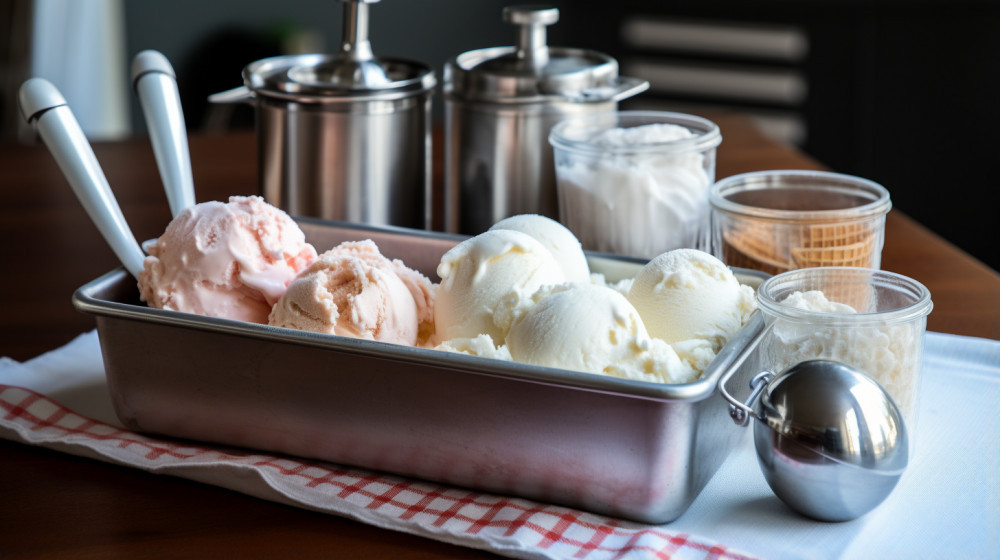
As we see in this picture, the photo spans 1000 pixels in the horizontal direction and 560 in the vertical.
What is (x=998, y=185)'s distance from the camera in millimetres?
2113

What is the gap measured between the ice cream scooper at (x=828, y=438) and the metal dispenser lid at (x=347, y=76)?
508mm

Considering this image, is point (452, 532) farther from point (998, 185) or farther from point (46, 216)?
point (998, 185)

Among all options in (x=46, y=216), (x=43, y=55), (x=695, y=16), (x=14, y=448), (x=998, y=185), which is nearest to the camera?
(x=14, y=448)

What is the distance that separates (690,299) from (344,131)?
43 centimetres

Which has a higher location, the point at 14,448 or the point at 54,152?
the point at 54,152

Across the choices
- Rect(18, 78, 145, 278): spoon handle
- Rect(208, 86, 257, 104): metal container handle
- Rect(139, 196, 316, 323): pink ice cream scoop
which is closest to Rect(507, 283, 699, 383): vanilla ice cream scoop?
Rect(139, 196, 316, 323): pink ice cream scoop

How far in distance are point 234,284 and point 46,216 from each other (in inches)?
22.9

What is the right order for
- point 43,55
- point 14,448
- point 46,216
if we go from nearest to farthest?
point 14,448 → point 46,216 → point 43,55

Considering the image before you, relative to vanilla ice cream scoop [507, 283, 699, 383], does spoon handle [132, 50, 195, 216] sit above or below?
above

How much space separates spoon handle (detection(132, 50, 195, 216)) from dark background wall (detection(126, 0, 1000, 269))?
1783 millimetres

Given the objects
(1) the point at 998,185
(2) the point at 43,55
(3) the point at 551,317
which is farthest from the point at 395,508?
(2) the point at 43,55

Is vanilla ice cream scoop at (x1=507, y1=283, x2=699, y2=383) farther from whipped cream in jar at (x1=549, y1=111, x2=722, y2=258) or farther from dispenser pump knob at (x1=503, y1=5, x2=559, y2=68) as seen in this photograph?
dispenser pump knob at (x1=503, y1=5, x2=559, y2=68)

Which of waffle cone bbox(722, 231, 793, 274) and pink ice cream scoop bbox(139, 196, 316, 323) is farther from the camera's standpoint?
waffle cone bbox(722, 231, 793, 274)

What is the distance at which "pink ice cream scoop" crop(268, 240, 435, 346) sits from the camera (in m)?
0.64
